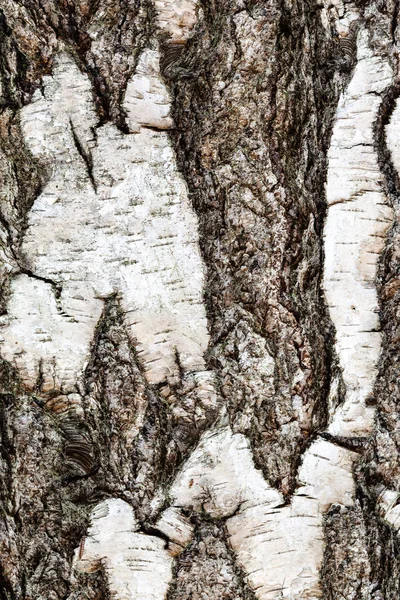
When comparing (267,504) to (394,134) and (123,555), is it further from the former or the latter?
(394,134)

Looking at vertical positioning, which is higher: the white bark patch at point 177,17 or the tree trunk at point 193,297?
the white bark patch at point 177,17

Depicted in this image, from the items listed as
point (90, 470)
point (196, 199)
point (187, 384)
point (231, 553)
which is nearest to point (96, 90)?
point (196, 199)

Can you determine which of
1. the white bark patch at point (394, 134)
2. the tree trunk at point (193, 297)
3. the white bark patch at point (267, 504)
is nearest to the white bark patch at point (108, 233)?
the tree trunk at point (193, 297)

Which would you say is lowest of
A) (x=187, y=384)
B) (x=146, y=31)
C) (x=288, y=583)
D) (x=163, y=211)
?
(x=288, y=583)

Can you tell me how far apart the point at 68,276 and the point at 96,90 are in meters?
0.32

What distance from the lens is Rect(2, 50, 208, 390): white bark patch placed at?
949mm

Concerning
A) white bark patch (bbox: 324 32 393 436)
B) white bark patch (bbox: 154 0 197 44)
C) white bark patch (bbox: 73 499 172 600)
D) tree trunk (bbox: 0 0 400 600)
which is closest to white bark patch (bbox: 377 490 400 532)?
tree trunk (bbox: 0 0 400 600)

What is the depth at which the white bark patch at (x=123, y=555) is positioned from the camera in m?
0.96

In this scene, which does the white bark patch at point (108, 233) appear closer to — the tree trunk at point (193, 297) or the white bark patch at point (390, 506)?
the tree trunk at point (193, 297)

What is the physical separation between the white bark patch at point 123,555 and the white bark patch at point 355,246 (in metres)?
0.37

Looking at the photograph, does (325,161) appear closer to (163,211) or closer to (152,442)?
(163,211)

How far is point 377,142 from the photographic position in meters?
0.98

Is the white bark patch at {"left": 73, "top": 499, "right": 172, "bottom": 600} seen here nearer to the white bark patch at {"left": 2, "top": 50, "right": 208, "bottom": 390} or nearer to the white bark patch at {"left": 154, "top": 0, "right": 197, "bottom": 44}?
the white bark patch at {"left": 2, "top": 50, "right": 208, "bottom": 390}

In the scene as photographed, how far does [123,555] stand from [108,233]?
1.80ft
